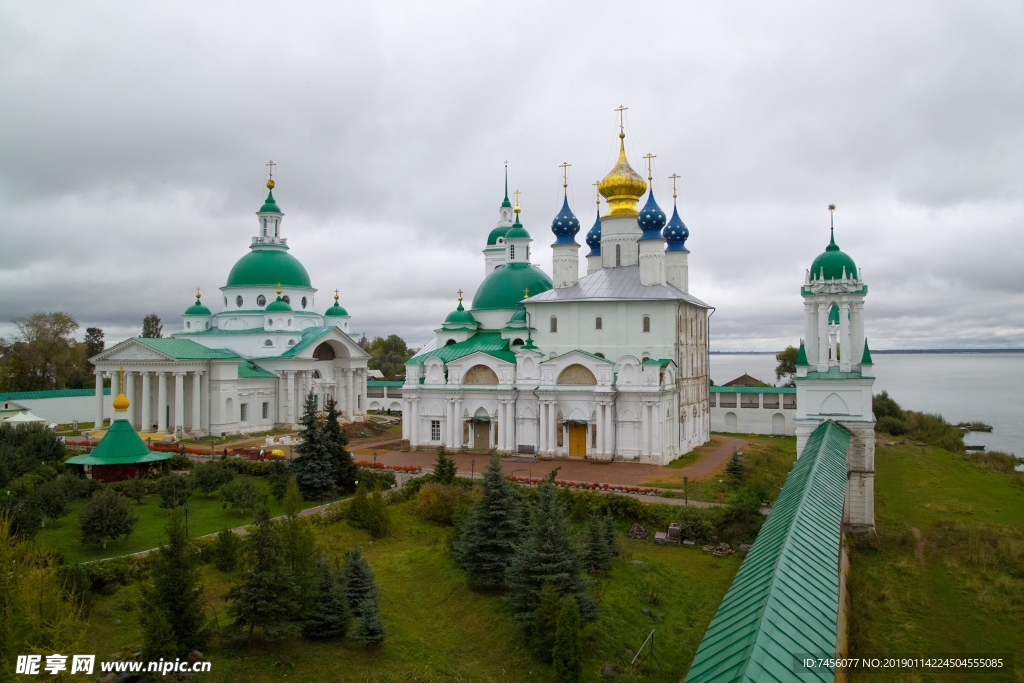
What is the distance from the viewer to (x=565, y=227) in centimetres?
3656

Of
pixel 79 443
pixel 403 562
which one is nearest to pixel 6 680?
pixel 403 562

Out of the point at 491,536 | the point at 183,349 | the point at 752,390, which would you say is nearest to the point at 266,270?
the point at 183,349

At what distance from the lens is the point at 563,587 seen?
14.4 m

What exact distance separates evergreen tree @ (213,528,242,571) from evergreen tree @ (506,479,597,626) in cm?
638

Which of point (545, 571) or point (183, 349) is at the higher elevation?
point (183, 349)

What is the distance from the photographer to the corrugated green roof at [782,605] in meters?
6.36

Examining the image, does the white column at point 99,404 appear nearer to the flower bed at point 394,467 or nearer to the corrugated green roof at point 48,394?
the corrugated green roof at point 48,394

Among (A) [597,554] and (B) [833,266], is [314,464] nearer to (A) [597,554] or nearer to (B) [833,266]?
(A) [597,554]

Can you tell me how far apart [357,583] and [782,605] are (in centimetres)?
933

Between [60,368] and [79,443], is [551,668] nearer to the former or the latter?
[79,443]

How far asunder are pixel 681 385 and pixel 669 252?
7908 mm

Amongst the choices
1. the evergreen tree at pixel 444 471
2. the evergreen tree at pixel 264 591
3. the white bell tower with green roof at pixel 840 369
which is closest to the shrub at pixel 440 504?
the evergreen tree at pixel 444 471

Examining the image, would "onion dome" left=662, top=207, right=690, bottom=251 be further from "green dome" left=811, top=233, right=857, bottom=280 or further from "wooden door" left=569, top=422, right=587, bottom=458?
"green dome" left=811, top=233, right=857, bottom=280

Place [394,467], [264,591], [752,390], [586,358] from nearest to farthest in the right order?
[264,591] → [394,467] → [586,358] → [752,390]
